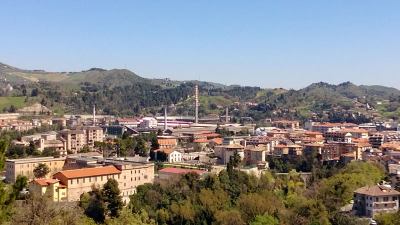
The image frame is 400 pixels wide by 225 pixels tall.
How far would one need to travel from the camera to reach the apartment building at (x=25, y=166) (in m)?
28.7

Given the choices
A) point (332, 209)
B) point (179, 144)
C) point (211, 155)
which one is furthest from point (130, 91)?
point (332, 209)

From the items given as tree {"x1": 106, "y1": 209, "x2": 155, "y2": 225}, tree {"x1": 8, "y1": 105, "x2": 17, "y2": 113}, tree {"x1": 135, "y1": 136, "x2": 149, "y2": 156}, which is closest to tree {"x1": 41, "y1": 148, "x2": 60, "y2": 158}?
tree {"x1": 135, "y1": 136, "x2": 149, "y2": 156}

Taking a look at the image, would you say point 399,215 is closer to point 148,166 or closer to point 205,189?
point 205,189

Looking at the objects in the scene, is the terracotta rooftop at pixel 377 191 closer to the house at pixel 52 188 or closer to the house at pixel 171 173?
the house at pixel 171 173

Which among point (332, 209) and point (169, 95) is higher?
point (169, 95)

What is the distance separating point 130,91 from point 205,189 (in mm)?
68902

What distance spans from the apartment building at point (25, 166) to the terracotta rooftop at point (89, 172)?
317 centimetres

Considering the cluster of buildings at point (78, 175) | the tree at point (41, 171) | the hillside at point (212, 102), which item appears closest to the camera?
the cluster of buildings at point (78, 175)

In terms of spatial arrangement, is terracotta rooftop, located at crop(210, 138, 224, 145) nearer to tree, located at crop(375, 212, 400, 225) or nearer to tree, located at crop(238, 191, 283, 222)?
tree, located at crop(238, 191, 283, 222)

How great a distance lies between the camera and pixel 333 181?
1120 inches

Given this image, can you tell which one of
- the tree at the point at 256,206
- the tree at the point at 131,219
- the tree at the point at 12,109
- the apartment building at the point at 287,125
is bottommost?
the tree at the point at 131,219

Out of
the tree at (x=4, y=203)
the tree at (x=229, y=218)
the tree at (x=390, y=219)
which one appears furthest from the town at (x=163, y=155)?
the tree at (x=229, y=218)

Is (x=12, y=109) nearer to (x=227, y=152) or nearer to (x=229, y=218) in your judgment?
(x=227, y=152)

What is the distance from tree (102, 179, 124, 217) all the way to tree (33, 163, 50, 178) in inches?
255
